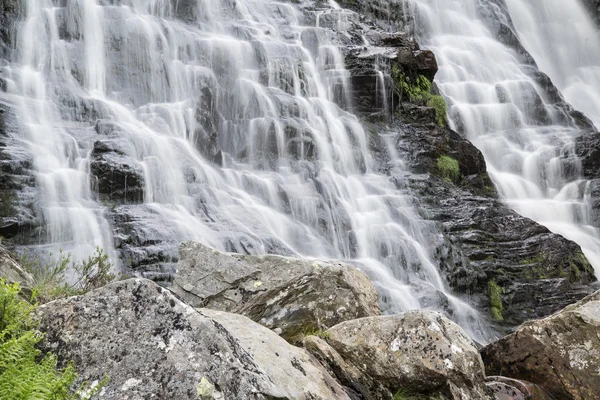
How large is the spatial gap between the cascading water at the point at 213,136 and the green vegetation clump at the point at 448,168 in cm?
251

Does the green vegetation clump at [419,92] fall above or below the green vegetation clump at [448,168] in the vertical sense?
above

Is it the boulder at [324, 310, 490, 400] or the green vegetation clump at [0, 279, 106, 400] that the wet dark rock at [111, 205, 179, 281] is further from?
the green vegetation clump at [0, 279, 106, 400]

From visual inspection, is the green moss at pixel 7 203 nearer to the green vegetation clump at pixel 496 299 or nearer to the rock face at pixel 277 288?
the rock face at pixel 277 288

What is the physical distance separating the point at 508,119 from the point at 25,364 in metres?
24.5

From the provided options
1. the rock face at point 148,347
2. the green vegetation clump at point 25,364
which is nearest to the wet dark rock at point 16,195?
the green vegetation clump at point 25,364

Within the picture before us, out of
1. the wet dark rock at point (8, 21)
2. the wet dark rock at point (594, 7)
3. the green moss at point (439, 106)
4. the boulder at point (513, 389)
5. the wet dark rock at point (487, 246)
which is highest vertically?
the wet dark rock at point (594, 7)

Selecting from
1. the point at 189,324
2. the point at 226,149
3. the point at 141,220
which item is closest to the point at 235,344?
the point at 189,324

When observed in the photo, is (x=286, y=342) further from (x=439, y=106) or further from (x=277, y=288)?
(x=439, y=106)

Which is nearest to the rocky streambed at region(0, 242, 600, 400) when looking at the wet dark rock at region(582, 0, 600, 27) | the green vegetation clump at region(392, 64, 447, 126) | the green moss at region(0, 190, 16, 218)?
the green moss at region(0, 190, 16, 218)

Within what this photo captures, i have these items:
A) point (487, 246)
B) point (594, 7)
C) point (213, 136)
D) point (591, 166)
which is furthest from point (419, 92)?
point (594, 7)

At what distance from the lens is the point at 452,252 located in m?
15.6

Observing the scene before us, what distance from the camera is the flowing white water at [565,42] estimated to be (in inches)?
1375

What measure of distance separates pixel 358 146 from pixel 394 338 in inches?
546

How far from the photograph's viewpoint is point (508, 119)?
25.2m
